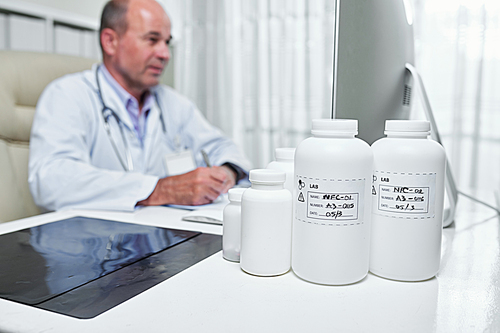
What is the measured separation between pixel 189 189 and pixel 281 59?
1487 mm

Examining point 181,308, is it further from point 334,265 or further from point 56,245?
point 56,245

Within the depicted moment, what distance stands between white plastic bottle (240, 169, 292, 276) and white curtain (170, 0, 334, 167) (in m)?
1.74

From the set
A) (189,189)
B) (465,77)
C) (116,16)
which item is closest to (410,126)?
(189,189)

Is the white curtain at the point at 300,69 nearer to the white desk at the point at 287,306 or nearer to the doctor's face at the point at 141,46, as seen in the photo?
the doctor's face at the point at 141,46

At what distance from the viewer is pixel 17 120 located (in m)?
1.22

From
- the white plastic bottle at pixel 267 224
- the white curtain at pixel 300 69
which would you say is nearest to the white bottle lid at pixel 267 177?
the white plastic bottle at pixel 267 224

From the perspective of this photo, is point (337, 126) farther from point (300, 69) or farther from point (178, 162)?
point (300, 69)

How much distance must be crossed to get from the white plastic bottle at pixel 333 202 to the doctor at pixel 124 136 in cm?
56

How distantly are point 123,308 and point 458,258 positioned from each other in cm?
52

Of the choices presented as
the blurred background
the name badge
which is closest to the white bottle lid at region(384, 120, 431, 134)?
the name badge

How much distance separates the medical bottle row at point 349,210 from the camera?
1.62 feet

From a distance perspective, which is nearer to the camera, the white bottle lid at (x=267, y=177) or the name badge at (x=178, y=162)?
the white bottle lid at (x=267, y=177)

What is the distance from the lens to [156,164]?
4.82 ft

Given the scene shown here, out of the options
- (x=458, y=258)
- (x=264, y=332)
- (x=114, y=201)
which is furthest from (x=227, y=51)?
(x=264, y=332)
